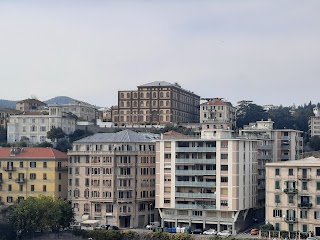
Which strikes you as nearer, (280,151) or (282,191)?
(282,191)

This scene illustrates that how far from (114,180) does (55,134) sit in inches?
1604

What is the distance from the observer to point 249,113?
152250 millimetres

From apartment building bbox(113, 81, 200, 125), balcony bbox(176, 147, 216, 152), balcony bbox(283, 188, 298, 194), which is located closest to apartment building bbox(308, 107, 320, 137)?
apartment building bbox(113, 81, 200, 125)

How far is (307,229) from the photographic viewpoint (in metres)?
68.6

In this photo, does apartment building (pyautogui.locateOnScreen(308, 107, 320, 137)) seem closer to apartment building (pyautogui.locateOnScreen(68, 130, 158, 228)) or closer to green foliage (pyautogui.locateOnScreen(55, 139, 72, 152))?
green foliage (pyautogui.locateOnScreen(55, 139, 72, 152))

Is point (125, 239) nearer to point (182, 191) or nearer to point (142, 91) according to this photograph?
point (182, 191)

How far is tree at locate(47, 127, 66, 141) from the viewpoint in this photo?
389 ft

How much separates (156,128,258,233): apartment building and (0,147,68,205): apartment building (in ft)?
44.1

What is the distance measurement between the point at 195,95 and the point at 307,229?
82.4 m

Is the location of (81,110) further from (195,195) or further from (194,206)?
(194,206)

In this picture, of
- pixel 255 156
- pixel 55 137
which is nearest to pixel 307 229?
pixel 255 156

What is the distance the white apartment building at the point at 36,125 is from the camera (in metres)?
123

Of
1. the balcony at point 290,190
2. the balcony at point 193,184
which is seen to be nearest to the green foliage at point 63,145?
the balcony at point 193,184

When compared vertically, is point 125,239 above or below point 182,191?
below
